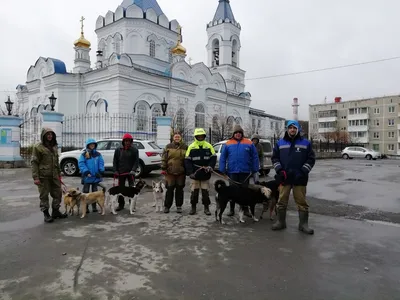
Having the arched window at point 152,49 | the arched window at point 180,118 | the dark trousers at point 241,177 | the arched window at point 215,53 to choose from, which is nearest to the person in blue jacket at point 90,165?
the dark trousers at point 241,177

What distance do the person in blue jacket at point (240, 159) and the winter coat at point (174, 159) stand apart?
95 cm

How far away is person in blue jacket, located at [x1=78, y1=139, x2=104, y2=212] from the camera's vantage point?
671 centimetres

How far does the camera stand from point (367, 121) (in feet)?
211

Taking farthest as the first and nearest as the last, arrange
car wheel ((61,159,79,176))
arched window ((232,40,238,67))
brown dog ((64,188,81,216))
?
arched window ((232,40,238,67)) → car wheel ((61,159,79,176)) → brown dog ((64,188,81,216))

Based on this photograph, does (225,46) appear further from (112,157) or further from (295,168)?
(295,168)

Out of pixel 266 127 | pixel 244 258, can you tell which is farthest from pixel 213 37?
pixel 244 258

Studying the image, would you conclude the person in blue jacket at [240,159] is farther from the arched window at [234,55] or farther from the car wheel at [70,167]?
the arched window at [234,55]

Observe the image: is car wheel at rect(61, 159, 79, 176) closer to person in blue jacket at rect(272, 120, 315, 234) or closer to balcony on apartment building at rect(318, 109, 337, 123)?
person in blue jacket at rect(272, 120, 315, 234)

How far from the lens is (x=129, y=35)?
31.9m

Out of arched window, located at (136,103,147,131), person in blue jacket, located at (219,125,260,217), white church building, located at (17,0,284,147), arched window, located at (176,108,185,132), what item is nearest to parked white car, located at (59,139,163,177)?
person in blue jacket, located at (219,125,260,217)

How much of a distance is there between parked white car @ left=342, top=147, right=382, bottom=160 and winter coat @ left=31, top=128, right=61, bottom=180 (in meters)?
34.6

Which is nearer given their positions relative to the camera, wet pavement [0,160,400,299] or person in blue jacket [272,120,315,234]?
wet pavement [0,160,400,299]

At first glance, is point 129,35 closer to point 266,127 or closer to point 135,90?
point 135,90

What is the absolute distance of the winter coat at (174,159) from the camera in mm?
6605
